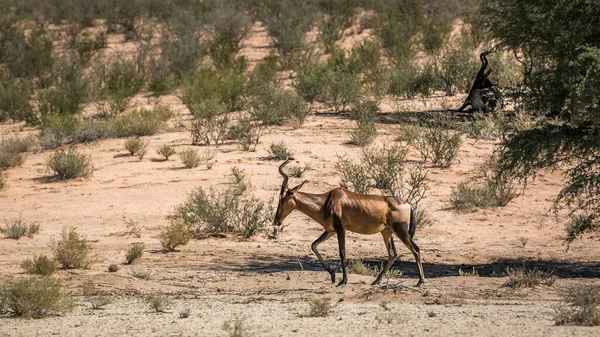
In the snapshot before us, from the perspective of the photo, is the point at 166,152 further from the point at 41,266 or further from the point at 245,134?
the point at 41,266

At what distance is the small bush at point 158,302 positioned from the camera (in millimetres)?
10440

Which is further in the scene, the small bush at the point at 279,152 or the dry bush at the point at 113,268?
the small bush at the point at 279,152

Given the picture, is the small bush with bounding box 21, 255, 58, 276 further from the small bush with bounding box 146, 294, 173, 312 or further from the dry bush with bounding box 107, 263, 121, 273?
the small bush with bounding box 146, 294, 173, 312

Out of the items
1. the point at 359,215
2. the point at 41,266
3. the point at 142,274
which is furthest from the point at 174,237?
the point at 359,215

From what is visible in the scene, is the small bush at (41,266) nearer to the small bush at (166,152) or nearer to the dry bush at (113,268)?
the dry bush at (113,268)

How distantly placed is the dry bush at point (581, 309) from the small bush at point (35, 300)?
5044 millimetres

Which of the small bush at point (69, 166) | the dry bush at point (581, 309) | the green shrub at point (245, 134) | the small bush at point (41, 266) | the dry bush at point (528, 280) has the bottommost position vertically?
the small bush at point (69, 166)

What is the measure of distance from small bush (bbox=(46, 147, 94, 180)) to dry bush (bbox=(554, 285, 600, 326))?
35.8 ft

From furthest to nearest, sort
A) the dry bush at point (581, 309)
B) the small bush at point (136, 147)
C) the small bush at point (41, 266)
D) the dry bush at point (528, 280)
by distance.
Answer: the small bush at point (136, 147), the small bush at point (41, 266), the dry bush at point (528, 280), the dry bush at point (581, 309)

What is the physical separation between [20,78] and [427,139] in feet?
52.0

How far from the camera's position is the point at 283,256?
1409cm

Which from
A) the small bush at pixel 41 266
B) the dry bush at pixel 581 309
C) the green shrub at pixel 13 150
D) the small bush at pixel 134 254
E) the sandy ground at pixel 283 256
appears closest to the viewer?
the dry bush at pixel 581 309

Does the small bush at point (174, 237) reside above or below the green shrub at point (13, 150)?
above

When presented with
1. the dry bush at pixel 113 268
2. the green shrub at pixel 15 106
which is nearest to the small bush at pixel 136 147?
the green shrub at pixel 15 106
